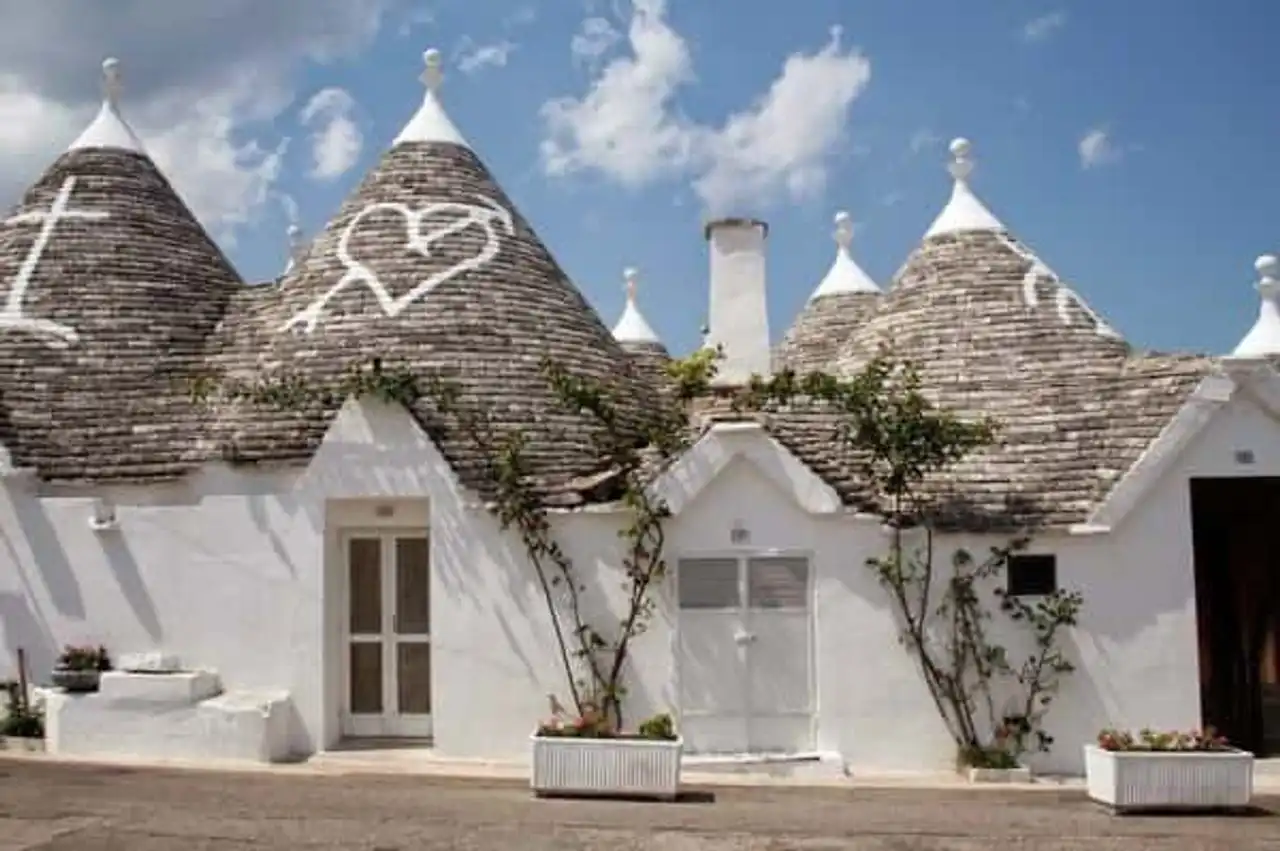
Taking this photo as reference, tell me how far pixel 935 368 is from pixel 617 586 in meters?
5.10

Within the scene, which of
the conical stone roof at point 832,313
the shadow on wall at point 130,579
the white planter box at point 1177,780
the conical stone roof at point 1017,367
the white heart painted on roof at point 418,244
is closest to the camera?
the white planter box at point 1177,780

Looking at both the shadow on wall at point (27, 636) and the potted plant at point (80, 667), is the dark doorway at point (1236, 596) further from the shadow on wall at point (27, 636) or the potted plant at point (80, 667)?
the shadow on wall at point (27, 636)

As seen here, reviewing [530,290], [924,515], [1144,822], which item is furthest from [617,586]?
[1144,822]

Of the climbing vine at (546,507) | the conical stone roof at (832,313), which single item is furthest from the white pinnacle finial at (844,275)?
the climbing vine at (546,507)

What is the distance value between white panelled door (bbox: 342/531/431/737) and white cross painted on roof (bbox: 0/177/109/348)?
519cm

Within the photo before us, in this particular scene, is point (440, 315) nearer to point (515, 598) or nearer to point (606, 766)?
point (515, 598)

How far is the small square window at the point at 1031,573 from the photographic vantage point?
47.5 feet

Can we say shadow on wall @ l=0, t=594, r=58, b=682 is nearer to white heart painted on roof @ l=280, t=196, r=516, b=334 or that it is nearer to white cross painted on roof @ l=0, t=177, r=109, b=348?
white cross painted on roof @ l=0, t=177, r=109, b=348

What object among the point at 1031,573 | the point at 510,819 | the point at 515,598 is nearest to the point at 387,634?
the point at 515,598

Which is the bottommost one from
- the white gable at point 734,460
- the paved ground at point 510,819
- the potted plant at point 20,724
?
the paved ground at point 510,819

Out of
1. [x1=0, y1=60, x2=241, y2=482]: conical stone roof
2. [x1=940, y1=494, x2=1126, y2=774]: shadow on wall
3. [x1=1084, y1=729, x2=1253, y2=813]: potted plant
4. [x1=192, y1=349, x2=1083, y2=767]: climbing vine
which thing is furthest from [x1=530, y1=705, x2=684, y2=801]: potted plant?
[x1=0, y1=60, x2=241, y2=482]: conical stone roof

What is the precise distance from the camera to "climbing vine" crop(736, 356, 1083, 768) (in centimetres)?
1425

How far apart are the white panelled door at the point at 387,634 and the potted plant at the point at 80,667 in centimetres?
275

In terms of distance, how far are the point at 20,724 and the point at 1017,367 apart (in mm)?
12462
